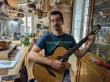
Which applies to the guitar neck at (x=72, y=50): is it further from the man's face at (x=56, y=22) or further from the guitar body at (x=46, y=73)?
the man's face at (x=56, y=22)

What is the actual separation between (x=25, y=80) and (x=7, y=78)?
3.68 ft

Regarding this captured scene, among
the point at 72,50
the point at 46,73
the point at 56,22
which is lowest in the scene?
the point at 46,73

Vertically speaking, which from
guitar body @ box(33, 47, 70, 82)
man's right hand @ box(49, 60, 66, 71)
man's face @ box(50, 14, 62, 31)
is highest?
man's face @ box(50, 14, 62, 31)

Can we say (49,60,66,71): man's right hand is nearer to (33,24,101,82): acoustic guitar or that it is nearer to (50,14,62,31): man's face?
(33,24,101,82): acoustic guitar

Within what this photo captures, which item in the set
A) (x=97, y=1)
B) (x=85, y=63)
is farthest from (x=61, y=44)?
(x=97, y=1)

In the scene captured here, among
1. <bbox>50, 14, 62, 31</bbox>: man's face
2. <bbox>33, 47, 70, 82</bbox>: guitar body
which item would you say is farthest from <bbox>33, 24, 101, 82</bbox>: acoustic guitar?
<bbox>50, 14, 62, 31</bbox>: man's face

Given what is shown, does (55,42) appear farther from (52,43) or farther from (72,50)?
(72,50)

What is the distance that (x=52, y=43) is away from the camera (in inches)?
82.9

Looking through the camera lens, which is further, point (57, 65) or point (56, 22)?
point (56, 22)

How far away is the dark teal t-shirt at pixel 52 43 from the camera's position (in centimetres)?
209

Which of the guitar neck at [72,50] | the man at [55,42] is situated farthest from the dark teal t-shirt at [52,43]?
the guitar neck at [72,50]

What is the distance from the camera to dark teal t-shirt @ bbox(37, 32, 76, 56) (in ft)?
6.86

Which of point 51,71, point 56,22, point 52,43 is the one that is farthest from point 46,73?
point 56,22

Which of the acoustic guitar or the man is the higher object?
the man
